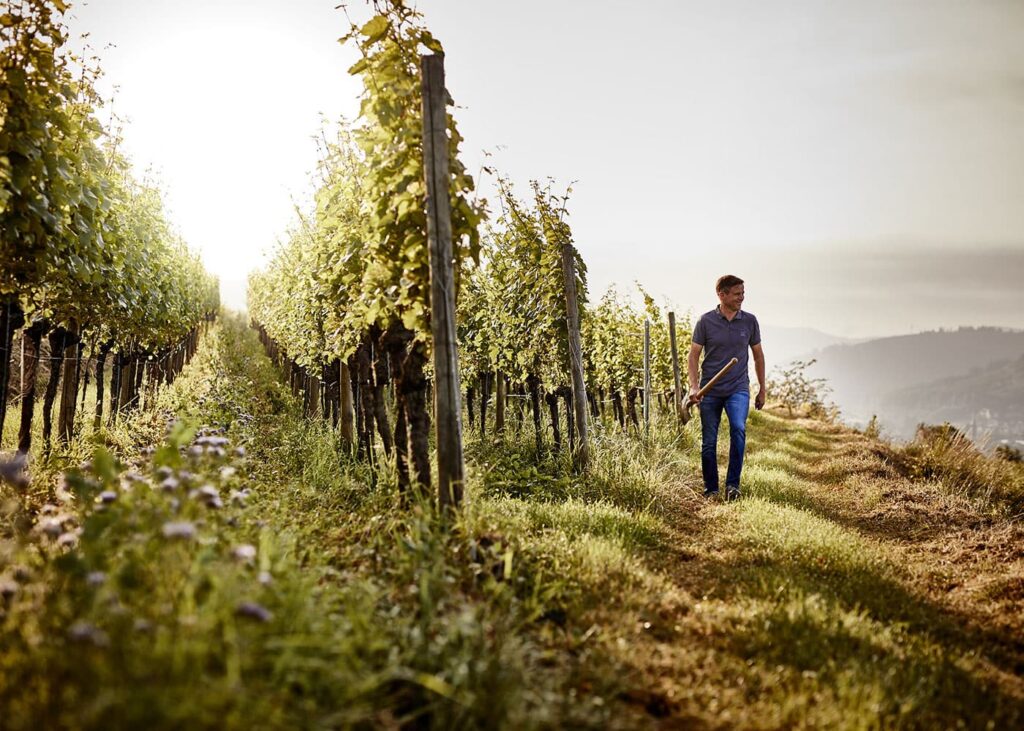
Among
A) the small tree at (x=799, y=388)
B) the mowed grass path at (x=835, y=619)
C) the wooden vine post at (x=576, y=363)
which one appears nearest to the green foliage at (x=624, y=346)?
the wooden vine post at (x=576, y=363)

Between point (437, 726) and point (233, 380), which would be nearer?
point (437, 726)

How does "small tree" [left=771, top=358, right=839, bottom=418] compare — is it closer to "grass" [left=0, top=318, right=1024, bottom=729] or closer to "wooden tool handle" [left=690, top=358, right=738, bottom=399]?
"wooden tool handle" [left=690, top=358, right=738, bottom=399]

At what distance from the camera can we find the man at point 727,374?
5.77m

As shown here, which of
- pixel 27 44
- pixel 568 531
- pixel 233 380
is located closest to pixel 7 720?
pixel 568 531

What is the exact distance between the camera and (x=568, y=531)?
13.5 ft

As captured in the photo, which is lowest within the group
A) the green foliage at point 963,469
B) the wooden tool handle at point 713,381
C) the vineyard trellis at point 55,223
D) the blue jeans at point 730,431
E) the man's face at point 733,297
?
the green foliage at point 963,469

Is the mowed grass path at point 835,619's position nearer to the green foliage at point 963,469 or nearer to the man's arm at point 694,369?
the man's arm at point 694,369

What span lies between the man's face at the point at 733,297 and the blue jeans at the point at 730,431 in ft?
3.02

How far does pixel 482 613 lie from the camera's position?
257 centimetres

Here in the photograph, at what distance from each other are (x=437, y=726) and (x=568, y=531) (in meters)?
2.37

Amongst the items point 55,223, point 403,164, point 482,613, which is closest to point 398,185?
point 403,164

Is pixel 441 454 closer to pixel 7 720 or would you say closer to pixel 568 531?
pixel 568 531

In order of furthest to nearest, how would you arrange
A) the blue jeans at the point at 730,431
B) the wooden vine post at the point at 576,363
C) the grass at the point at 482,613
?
the wooden vine post at the point at 576,363 → the blue jeans at the point at 730,431 → the grass at the point at 482,613

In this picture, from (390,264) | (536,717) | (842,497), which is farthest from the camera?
(842,497)
